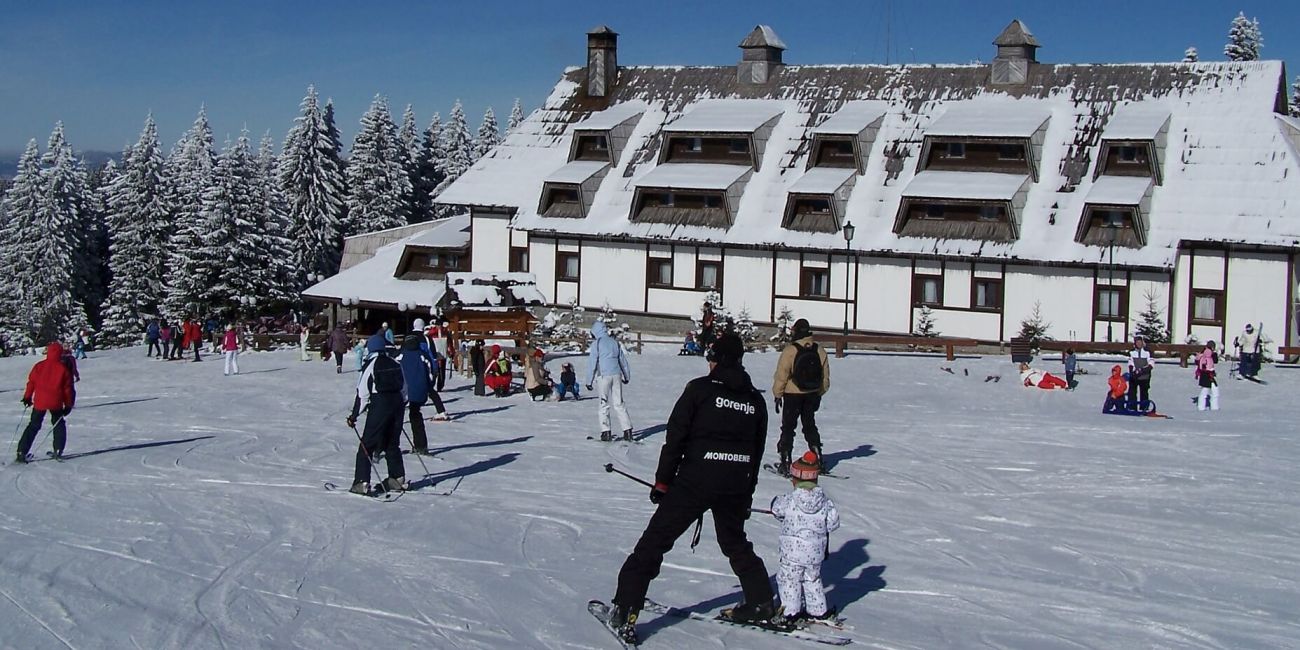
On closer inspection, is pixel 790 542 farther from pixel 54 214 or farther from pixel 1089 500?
pixel 54 214

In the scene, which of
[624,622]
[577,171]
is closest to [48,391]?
[624,622]

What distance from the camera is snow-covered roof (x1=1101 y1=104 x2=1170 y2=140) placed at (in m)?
37.5

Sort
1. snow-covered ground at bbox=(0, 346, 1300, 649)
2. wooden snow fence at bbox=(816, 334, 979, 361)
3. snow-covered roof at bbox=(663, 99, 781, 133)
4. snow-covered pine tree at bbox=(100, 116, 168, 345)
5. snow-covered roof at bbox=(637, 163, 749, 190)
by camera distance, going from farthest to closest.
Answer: snow-covered pine tree at bbox=(100, 116, 168, 345)
snow-covered roof at bbox=(663, 99, 781, 133)
snow-covered roof at bbox=(637, 163, 749, 190)
wooden snow fence at bbox=(816, 334, 979, 361)
snow-covered ground at bbox=(0, 346, 1300, 649)

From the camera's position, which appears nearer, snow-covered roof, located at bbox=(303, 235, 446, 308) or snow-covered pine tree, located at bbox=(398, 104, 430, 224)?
snow-covered roof, located at bbox=(303, 235, 446, 308)

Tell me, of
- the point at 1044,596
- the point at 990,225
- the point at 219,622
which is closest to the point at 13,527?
the point at 219,622

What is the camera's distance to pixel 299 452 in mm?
17266

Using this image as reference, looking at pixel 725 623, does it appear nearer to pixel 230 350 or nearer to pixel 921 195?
pixel 230 350

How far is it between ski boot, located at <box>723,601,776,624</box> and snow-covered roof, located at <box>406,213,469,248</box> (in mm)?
39894

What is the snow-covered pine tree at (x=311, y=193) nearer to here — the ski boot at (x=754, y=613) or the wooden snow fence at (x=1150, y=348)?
the wooden snow fence at (x=1150, y=348)

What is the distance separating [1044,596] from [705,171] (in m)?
33.8

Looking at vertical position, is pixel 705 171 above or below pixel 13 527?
above

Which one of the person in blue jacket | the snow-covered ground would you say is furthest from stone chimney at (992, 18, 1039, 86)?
the person in blue jacket

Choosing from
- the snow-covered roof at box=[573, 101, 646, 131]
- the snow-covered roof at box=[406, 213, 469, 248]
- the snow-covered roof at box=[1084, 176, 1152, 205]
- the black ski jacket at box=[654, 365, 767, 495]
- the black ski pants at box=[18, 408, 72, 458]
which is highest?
the snow-covered roof at box=[573, 101, 646, 131]

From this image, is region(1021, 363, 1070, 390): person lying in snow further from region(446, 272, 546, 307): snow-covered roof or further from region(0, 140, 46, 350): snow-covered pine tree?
region(0, 140, 46, 350): snow-covered pine tree
